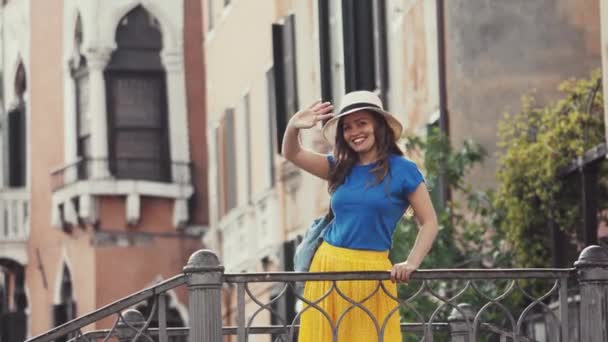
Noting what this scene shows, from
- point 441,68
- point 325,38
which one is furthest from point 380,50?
point 441,68

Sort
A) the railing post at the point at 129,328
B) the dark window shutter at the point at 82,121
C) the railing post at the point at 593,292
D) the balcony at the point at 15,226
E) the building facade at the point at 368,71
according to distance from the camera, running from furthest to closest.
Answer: the balcony at the point at 15,226
the dark window shutter at the point at 82,121
the building facade at the point at 368,71
the railing post at the point at 129,328
the railing post at the point at 593,292

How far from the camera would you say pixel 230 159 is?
108ft

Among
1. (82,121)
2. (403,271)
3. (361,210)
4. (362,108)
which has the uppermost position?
(82,121)

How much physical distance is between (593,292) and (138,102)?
24.8 m

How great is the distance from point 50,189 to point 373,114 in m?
26.1

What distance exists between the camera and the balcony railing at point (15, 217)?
39.2m

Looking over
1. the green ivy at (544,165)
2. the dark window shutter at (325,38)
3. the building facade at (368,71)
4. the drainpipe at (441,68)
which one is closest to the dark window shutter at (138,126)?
the building facade at (368,71)

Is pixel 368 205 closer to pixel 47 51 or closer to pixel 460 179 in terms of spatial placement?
pixel 460 179

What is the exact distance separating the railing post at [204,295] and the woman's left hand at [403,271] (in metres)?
0.84

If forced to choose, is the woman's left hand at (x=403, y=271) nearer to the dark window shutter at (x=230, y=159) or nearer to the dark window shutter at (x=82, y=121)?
the dark window shutter at (x=230, y=159)

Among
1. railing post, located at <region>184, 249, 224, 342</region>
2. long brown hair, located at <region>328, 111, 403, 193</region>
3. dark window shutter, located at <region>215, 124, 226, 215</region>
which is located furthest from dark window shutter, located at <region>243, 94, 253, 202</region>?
long brown hair, located at <region>328, 111, 403, 193</region>

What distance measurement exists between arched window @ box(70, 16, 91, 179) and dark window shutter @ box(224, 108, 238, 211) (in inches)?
139

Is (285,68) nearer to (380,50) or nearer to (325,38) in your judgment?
(325,38)

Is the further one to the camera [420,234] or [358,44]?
[358,44]
